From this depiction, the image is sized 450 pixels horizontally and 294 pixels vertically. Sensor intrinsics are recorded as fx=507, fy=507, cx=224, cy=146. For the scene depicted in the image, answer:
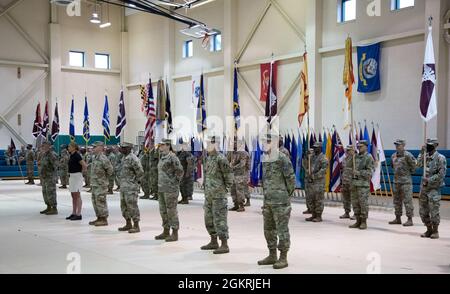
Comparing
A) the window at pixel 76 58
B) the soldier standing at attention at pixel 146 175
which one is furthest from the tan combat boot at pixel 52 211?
the window at pixel 76 58

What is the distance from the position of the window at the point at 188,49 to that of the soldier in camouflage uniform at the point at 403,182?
54.8 ft

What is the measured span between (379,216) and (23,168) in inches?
749

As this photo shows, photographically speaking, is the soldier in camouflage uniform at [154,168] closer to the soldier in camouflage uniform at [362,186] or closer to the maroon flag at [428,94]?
the soldier in camouflage uniform at [362,186]

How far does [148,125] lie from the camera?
43.4ft

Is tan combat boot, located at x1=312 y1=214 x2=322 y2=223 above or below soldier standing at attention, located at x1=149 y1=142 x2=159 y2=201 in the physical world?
below

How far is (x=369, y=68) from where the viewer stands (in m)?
16.7

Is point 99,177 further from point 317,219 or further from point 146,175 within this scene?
point 146,175

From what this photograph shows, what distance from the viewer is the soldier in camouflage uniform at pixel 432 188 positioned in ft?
27.7

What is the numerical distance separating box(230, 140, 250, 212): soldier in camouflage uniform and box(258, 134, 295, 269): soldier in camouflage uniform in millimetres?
5896

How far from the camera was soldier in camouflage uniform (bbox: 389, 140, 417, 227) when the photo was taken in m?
10.3

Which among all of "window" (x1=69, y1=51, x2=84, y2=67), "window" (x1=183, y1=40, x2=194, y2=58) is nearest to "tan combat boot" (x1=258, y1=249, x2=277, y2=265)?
"window" (x1=183, y1=40, x2=194, y2=58)

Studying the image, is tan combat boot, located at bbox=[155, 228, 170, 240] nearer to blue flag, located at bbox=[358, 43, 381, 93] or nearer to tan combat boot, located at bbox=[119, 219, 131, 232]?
tan combat boot, located at bbox=[119, 219, 131, 232]

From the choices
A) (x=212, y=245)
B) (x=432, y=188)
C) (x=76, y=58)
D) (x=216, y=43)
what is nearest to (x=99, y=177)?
(x=212, y=245)

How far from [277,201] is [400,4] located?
1211cm
